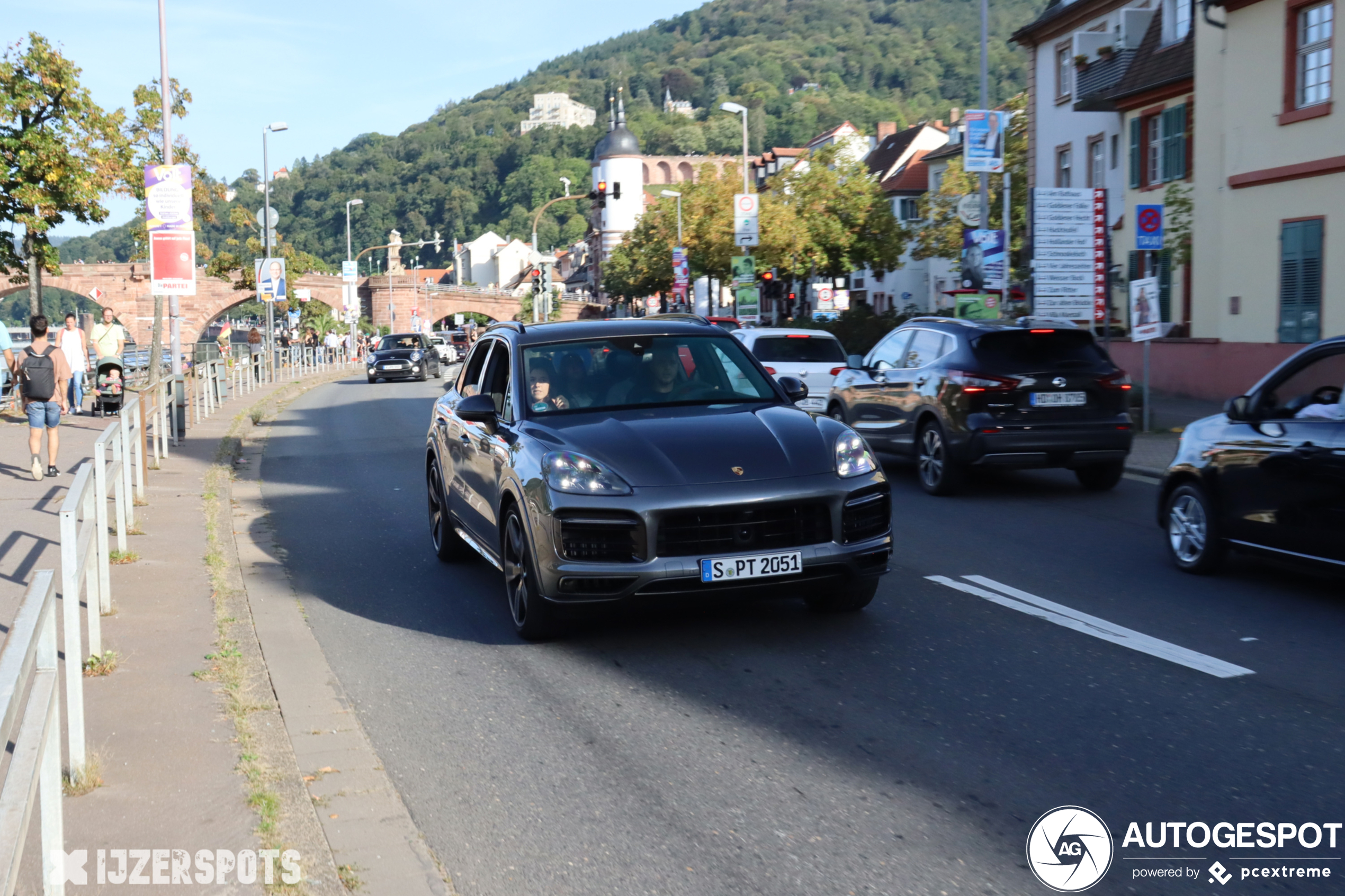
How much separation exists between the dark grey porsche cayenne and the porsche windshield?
0.03 feet

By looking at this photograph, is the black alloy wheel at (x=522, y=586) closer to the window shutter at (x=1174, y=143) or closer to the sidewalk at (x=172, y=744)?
the sidewalk at (x=172, y=744)

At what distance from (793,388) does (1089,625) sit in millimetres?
2204

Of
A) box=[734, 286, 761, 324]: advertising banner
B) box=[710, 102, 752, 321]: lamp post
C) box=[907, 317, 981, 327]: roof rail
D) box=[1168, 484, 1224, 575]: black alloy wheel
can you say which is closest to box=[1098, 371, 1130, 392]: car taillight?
box=[907, 317, 981, 327]: roof rail

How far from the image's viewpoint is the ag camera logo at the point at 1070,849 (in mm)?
3896

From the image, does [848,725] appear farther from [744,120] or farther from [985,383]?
[744,120]

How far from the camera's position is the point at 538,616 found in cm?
680

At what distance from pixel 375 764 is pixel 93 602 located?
1924mm

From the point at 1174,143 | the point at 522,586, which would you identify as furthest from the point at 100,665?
the point at 1174,143

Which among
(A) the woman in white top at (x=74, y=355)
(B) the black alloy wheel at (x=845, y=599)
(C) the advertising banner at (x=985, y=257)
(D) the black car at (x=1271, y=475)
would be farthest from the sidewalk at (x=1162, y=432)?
(A) the woman in white top at (x=74, y=355)

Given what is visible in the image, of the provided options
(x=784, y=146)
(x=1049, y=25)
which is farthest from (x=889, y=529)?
(x=784, y=146)

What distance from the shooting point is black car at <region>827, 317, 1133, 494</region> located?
39.7 ft

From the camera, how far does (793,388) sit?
26.7 ft

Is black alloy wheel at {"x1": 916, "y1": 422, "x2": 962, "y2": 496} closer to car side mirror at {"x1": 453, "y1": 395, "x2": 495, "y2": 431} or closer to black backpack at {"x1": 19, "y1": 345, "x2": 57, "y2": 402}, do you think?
car side mirror at {"x1": 453, "y1": 395, "x2": 495, "y2": 431}

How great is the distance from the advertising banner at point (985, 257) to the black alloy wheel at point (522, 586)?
18.1 m
